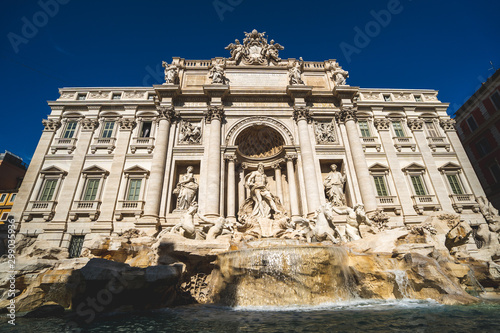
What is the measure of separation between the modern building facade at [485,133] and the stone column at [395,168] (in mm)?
10920

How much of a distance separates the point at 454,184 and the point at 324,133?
11.1 metres

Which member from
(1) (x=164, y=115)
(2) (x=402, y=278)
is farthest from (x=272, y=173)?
(2) (x=402, y=278)

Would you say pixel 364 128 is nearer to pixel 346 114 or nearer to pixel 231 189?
pixel 346 114

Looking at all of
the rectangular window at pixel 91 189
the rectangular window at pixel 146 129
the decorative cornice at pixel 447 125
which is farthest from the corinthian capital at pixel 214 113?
the decorative cornice at pixel 447 125

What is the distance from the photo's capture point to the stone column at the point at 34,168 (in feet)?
51.1

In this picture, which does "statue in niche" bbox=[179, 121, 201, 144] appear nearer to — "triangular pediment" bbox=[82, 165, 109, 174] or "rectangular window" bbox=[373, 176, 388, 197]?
"triangular pediment" bbox=[82, 165, 109, 174]

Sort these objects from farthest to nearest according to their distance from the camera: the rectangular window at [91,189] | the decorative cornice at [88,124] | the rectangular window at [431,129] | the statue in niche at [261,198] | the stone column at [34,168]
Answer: the rectangular window at [431,129] < the decorative cornice at [88,124] < the rectangular window at [91,189] < the stone column at [34,168] < the statue in niche at [261,198]

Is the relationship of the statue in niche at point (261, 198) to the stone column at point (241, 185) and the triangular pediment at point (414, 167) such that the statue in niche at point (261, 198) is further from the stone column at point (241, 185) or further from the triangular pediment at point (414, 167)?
the triangular pediment at point (414, 167)

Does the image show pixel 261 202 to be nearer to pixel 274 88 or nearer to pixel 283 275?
pixel 283 275

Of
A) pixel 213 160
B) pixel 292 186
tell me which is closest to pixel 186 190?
pixel 213 160

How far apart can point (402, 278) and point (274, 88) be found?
17.0 metres

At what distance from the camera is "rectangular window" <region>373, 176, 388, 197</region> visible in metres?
17.6

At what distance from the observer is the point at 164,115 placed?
59.7 feet

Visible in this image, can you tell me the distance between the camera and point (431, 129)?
20.9 metres
